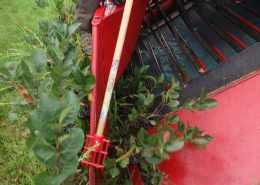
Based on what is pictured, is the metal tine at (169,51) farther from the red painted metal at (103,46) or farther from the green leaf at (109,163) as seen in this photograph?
the green leaf at (109,163)

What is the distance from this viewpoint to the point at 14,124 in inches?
85.4

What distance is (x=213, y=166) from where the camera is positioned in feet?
4.97

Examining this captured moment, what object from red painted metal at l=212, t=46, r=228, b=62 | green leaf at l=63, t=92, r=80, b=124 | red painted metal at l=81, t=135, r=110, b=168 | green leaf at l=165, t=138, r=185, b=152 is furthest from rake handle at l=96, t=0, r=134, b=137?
red painted metal at l=212, t=46, r=228, b=62

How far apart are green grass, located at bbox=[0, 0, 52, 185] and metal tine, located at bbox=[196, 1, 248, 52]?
4.08ft

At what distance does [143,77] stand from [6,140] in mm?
952

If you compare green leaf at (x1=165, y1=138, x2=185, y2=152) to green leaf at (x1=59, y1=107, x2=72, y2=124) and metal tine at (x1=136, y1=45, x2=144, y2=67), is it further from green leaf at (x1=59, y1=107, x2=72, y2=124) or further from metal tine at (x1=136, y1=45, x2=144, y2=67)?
A: metal tine at (x1=136, y1=45, x2=144, y2=67)

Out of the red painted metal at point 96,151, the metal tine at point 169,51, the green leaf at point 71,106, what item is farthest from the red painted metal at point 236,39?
the green leaf at point 71,106

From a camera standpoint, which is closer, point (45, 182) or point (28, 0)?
point (45, 182)

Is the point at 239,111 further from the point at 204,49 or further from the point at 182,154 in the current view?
the point at 204,49

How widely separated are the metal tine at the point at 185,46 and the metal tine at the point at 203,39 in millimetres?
82

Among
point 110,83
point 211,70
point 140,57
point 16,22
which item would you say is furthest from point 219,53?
point 16,22

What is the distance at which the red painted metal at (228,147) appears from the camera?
145 cm

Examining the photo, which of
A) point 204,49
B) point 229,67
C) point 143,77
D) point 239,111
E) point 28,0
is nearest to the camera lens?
point 239,111

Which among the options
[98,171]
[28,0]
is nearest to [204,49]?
[98,171]
